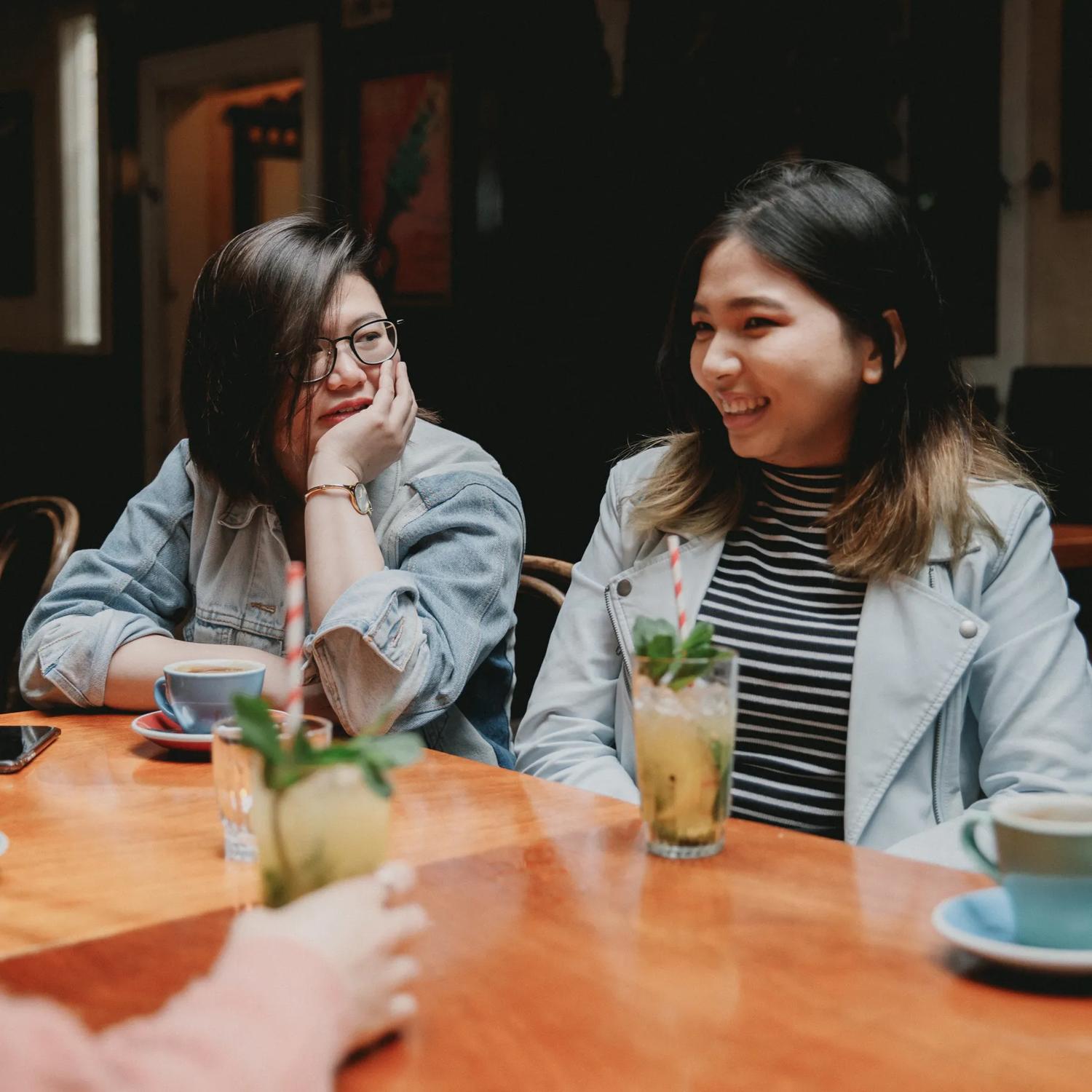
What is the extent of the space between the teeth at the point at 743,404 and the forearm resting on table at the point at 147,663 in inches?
24.8

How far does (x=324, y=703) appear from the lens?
5.88 ft

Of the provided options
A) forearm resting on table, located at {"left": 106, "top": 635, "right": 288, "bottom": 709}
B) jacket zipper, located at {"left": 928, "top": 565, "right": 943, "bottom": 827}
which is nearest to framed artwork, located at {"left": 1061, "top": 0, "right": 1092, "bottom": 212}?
jacket zipper, located at {"left": 928, "top": 565, "right": 943, "bottom": 827}

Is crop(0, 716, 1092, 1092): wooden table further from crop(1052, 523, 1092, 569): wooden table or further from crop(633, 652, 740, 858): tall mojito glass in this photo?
crop(1052, 523, 1092, 569): wooden table

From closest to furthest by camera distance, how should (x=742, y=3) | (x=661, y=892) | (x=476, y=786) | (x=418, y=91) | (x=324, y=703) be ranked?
(x=661, y=892) → (x=476, y=786) → (x=324, y=703) → (x=742, y=3) → (x=418, y=91)

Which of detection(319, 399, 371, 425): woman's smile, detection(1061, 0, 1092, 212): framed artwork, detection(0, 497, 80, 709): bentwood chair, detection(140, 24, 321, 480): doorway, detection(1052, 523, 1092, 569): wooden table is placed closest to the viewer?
detection(319, 399, 371, 425): woman's smile

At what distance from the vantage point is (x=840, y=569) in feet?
5.73

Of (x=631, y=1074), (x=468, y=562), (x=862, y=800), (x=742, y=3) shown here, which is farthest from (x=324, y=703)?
(x=742, y=3)

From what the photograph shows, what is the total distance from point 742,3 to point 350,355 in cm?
295

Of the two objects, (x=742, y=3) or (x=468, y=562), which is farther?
(x=742, y=3)

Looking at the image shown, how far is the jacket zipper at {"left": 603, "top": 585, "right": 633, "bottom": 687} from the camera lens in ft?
5.88

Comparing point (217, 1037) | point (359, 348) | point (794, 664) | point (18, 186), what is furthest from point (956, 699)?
point (18, 186)

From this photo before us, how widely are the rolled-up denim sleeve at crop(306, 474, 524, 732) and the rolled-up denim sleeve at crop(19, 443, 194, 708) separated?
0.29 meters

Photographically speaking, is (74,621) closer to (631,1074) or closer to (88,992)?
(88,992)

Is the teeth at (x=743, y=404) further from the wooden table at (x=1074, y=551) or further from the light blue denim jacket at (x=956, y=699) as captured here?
the wooden table at (x=1074, y=551)
